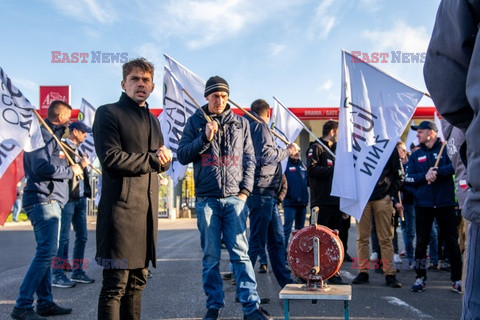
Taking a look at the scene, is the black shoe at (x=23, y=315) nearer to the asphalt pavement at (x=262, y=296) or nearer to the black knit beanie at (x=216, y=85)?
the asphalt pavement at (x=262, y=296)

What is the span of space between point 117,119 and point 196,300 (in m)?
2.61

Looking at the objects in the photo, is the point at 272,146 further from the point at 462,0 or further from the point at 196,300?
the point at 462,0

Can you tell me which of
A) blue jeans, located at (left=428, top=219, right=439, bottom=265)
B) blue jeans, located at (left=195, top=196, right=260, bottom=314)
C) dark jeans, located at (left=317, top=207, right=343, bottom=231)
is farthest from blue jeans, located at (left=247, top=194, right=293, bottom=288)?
blue jeans, located at (left=428, top=219, right=439, bottom=265)

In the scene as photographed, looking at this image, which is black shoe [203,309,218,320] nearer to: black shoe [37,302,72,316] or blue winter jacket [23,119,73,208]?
black shoe [37,302,72,316]

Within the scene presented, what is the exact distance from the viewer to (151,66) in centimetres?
323

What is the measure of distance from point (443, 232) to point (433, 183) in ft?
2.04

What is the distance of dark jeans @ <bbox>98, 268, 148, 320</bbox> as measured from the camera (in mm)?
2760

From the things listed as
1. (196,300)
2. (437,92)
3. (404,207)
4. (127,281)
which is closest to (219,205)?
(127,281)

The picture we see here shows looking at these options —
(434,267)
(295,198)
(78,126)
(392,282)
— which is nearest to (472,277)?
(392,282)

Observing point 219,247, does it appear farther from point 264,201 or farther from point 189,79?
point 189,79

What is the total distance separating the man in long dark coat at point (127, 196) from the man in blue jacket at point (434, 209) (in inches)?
146

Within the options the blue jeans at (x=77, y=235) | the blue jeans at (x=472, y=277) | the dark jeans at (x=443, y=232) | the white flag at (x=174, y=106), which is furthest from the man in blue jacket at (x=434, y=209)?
the blue jeans at (x=77, y=235)

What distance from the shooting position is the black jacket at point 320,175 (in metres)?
5.99

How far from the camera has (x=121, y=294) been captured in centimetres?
284
